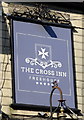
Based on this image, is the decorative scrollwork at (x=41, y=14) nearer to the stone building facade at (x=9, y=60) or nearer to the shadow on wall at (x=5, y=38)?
the stone building facade at (x=9, y=60)

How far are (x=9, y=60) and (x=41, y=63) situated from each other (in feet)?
3.93

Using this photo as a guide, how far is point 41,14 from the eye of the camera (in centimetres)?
1669

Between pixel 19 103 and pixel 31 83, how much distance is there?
903mm

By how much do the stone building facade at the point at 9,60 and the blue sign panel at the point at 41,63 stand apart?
254 millimetres

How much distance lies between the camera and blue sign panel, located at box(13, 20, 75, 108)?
15.6 metres

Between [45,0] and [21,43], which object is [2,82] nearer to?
[21,43]

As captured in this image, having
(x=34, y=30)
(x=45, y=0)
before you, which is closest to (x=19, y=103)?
(x=34, y=30)

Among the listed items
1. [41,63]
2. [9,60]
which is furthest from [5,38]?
[41,63]

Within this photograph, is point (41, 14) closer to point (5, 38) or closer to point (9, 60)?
point (5, 38)

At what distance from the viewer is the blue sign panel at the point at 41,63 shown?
51.1 feet

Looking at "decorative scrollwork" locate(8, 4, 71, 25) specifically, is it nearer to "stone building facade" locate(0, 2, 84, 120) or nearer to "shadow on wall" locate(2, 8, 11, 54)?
"stone building facade" locate(0, 2, 84, 120)

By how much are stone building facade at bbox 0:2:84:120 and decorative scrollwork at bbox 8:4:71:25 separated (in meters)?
0.15

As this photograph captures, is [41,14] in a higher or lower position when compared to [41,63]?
higher

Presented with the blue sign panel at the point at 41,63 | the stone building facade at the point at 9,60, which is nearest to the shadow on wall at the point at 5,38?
the stone building facade at the point at 9,60
